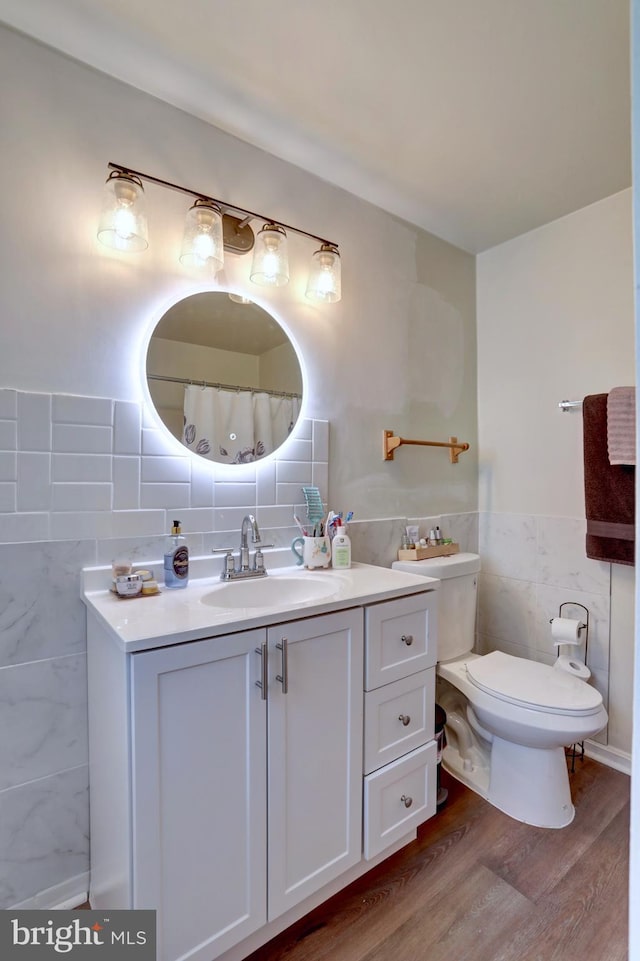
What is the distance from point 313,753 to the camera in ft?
3.75

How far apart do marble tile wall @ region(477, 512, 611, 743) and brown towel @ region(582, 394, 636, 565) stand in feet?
0.49

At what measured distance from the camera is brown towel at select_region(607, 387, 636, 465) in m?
1.67

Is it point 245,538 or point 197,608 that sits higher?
point 245,538

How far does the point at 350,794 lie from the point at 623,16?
2181mm

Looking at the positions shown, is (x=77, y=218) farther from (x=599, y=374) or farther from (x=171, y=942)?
(x=599, y=374)

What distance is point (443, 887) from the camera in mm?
1328

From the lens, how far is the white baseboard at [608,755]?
72.8 inches

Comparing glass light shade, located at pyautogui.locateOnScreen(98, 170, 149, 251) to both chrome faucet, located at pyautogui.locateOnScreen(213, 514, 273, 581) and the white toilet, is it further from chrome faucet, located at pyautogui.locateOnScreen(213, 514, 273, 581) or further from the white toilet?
the white toilet

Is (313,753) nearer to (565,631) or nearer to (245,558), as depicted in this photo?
(245,558)

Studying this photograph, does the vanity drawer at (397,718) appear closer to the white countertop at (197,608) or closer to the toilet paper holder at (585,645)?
the white countertop at (197,608)

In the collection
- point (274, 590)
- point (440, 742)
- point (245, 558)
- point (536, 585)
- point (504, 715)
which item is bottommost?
point (440, 742)

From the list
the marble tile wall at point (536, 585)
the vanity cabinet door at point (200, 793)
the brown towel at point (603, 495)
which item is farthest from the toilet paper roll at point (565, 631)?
the vanity cabinet door at point (200, 793)

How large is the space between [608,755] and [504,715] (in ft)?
2.43

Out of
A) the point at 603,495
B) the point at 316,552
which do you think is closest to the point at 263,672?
the point at 316,552
